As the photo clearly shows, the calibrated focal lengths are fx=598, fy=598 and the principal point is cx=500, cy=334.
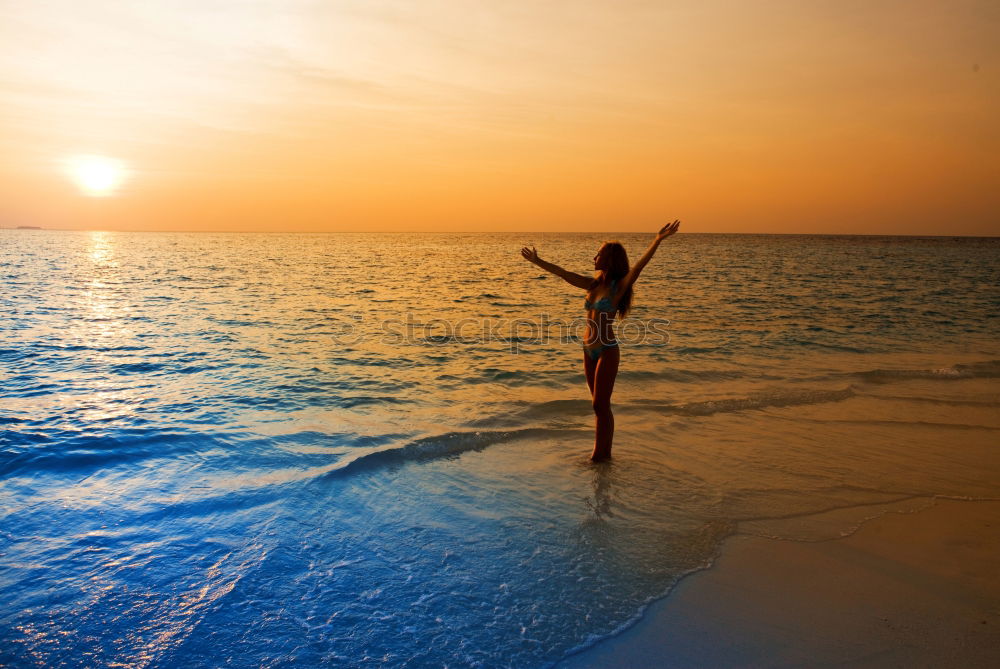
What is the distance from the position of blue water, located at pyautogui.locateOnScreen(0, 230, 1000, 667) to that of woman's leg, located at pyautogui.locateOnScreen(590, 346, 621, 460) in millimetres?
343

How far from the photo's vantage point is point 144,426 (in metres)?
8.44

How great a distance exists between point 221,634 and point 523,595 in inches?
80.0

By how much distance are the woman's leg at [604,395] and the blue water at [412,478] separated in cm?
34

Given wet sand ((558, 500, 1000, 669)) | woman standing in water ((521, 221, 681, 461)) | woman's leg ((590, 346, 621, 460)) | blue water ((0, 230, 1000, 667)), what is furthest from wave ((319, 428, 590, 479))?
wet sand ((558, 500, 1000, 669))

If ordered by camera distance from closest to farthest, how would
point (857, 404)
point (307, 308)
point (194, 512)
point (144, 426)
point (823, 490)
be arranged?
point (194, 512), point (823, 490), point (144, 426), point (857, 404), point (307, 308)

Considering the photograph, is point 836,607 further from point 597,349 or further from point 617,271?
point 617,271

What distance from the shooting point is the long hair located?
22.1 ft

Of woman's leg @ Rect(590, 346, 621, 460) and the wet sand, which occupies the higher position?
woman's leg @ Rect(590, 346, 621, 460)

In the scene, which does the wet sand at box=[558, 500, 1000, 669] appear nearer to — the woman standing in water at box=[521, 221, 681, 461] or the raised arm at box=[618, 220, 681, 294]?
the woman standing in water at box=[521, 221, 681, 461]

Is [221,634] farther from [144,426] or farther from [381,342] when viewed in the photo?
[381,342]

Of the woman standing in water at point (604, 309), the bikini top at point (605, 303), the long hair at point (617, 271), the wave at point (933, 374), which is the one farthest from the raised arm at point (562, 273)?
the wave at point (933, 374)

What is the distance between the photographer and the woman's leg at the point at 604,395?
6.96m

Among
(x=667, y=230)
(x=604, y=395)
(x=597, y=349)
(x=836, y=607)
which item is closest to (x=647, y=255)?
(x=667, y=230)

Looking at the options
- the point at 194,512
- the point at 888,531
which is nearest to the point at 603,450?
the point at 888,531
